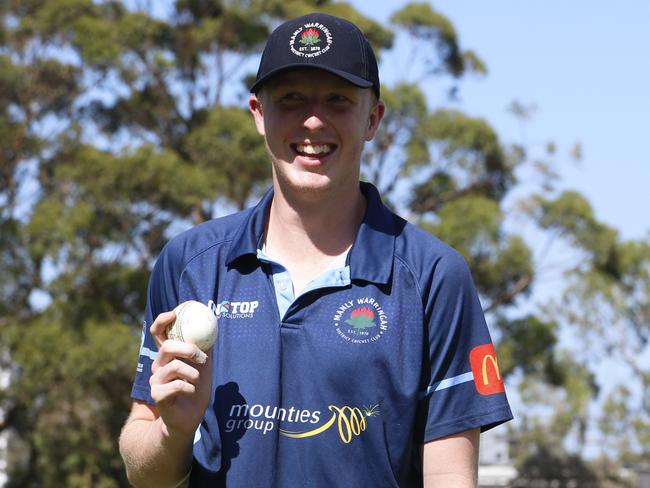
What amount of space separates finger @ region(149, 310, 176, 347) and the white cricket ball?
1cm

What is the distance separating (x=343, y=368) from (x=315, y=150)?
0.66 m

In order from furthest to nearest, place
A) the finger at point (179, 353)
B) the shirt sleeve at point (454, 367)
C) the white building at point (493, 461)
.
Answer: the white building at point (493, 461) < the shirt sleeve at point (454, 367) < the finger at point (179, 353)

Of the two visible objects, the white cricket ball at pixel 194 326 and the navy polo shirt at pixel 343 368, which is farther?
the navy polo shirt at pixel 343 368

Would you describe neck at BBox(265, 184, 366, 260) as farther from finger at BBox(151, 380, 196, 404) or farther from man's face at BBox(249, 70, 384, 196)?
finger at BBox(151, 380, 196, 404)

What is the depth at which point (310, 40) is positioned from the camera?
11.4ft

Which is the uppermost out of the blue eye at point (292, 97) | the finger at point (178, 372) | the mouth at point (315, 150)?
the blue eye at point (292, 97)

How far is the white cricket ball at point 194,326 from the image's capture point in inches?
124

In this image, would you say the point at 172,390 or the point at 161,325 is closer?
the point at 172,390

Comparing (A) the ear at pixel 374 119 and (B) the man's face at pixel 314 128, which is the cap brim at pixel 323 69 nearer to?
(B) the man's face at pixel 314 128

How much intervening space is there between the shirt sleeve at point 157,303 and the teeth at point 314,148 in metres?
0.51

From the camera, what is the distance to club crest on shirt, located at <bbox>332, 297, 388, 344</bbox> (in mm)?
3332

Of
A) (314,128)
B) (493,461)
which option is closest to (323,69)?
(314,128)

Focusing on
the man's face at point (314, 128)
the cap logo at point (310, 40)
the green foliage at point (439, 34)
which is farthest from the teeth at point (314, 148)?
the green foliage at point (439, 34)

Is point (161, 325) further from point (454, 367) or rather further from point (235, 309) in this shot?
point (454, 367)
